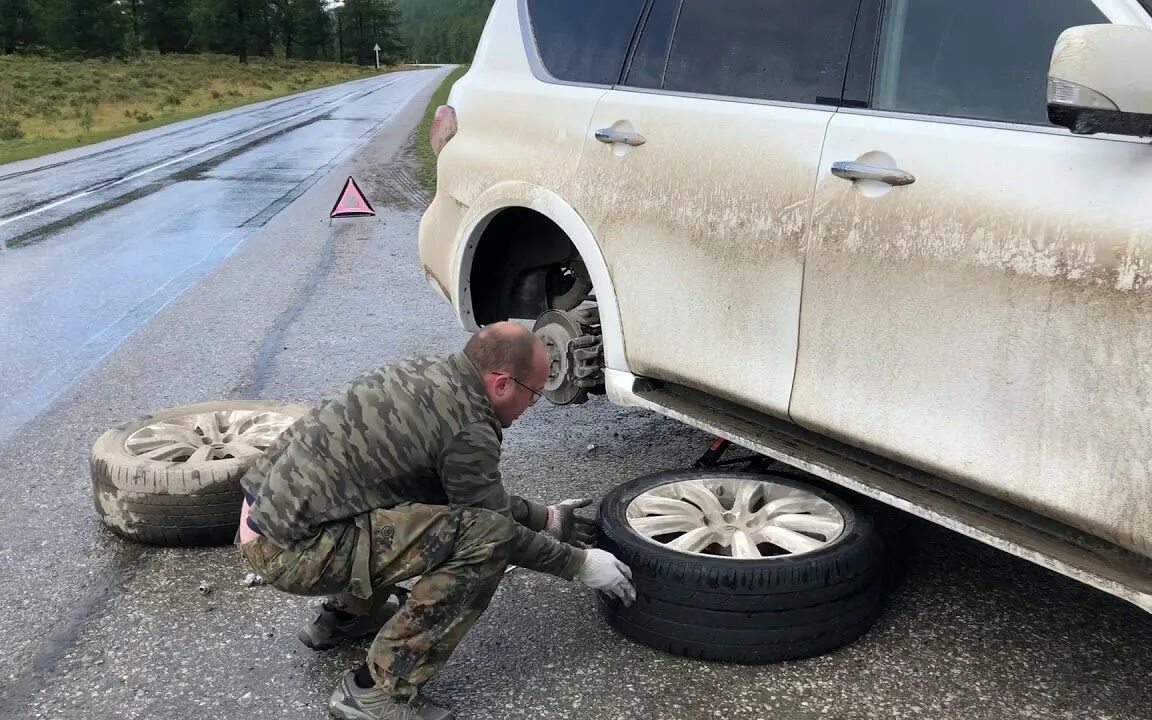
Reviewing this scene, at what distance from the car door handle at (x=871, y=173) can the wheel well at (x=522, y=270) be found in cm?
167

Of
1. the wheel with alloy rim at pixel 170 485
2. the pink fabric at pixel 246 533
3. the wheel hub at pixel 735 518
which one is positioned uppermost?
the pink fabric at pixel 246 533

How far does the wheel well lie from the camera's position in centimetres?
444

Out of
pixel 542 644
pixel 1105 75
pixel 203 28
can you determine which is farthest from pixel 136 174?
pixel 203 28

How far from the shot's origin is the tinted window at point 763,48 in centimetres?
303

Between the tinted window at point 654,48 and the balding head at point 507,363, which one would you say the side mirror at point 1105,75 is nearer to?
the balding head at point 507,363

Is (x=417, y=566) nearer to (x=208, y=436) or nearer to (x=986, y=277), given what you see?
(x=986, y=277)

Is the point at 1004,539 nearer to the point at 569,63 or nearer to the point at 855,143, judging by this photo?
the point at 855,143

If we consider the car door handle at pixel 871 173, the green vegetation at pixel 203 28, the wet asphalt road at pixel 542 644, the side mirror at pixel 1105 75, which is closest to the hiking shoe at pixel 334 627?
the wet asphalt road at pixel 542 644

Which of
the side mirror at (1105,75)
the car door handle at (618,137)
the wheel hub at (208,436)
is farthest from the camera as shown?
the wheel hub at (208,436)

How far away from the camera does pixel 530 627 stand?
3.28 metres

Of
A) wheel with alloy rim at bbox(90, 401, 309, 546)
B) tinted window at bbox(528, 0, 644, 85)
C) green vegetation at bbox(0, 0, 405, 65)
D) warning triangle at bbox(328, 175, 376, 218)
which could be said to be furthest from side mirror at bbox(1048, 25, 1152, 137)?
green vegetation at bbox(0, 0, 405, 65)

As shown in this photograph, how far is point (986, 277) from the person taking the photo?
2.50 m

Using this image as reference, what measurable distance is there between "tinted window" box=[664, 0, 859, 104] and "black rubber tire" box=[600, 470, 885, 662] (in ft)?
4.20

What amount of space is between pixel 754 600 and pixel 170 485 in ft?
6.80
